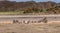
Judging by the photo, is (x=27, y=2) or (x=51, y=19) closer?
(x=51, y=19)

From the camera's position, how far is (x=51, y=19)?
69.9 feet

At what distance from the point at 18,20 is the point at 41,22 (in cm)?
212

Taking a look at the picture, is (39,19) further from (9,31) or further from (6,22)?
(9,31)

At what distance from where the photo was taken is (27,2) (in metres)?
48.3

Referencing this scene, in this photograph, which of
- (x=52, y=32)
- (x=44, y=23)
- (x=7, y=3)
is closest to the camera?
(x=52, y=32)

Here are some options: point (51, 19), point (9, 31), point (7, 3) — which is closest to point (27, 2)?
point (7, 3)

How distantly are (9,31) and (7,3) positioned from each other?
31781 millimetres

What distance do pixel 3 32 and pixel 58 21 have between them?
22.1ft

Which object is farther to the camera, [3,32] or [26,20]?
[26,20]

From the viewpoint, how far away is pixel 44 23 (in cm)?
2012

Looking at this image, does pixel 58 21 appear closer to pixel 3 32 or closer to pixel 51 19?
pixel 51 19

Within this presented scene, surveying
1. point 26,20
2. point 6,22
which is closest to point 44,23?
point 26,20

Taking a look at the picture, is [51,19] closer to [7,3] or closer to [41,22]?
[41,22]

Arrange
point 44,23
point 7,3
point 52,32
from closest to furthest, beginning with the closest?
1. point 52,32
2. point 44,23
3. point 7,3
